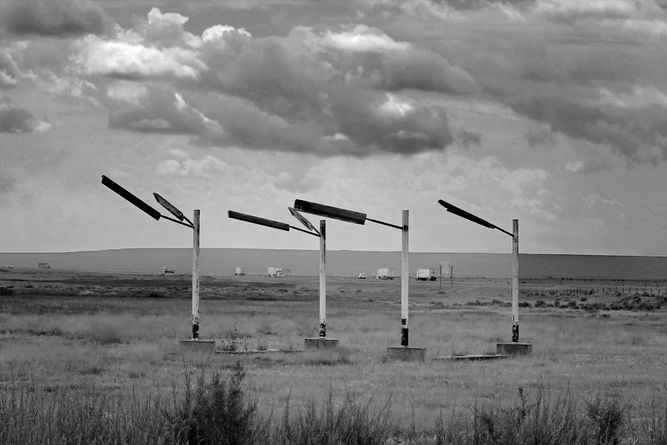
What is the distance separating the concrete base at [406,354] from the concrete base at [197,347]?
5.29 meters

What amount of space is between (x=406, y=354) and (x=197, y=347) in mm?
6231

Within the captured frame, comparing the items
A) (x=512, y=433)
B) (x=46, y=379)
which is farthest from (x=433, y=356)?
(x=512, y=433)

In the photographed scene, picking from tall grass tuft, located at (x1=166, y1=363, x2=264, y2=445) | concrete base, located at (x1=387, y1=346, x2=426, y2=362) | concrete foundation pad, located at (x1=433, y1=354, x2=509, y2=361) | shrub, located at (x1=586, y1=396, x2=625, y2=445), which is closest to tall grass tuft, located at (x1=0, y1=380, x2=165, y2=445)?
tall grass tuft, located at (x1=166, y1=363, x2=264, y2=445)

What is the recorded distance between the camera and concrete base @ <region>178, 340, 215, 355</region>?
28719 mm

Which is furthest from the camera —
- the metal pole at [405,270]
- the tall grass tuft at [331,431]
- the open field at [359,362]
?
the metal pole at [405,270]

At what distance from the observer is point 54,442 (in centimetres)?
934

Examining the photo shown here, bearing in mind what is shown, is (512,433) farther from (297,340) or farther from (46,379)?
(297,340)

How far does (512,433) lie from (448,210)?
67.5 feet

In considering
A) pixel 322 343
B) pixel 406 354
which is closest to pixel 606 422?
pixel 406 354

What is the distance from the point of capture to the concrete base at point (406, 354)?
27.7 metres

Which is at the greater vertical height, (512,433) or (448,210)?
(448,210)

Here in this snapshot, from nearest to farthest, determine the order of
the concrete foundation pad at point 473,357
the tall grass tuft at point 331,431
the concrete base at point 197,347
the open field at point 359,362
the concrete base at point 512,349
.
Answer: the tall grass tuft at point 331,431 → the open field at point 359,362 → the concrete foundation pad at point 473,357 → the concrete base at point 197,347 → the concrete base at point 512,349

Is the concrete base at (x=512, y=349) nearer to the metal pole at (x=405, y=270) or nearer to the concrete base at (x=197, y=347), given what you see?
the metal pole at (x=405, y=270)

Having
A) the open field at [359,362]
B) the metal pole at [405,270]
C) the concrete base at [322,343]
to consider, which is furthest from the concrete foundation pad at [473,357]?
the concrete base at [322,343]
